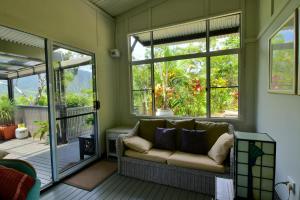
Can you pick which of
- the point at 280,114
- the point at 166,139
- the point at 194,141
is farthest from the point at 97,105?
the point at 280,114

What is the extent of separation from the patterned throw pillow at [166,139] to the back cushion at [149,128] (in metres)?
0.20

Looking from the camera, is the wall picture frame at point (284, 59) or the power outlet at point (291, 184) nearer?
the wall picture frame at point (284, 59)

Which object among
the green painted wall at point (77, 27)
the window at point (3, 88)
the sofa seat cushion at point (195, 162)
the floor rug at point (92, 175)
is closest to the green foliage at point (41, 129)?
the window at point (3, 88)

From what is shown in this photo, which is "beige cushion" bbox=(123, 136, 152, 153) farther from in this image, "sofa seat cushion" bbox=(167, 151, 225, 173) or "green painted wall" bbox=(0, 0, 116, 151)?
"green painted wall" bbox=(0, 0, 116, 151)

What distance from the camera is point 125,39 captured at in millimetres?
3936

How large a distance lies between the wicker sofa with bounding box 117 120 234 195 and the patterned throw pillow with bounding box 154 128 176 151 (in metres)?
0.16

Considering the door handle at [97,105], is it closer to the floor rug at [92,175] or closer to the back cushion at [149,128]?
the back cushion at [149,128]

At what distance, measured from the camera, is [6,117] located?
7.27ft

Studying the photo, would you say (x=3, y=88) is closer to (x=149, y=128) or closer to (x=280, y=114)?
(x=149, y=128)

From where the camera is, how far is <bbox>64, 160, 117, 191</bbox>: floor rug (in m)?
2.64

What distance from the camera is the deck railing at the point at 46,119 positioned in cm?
250

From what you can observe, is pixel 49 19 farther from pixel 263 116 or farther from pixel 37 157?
pixel 263 116

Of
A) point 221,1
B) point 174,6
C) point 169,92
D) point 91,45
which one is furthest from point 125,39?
point 221,1

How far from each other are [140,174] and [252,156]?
1.85m
